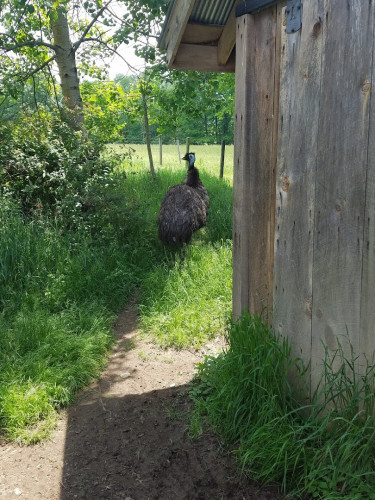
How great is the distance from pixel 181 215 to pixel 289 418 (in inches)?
203

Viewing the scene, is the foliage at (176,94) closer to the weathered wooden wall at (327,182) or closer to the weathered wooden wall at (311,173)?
the weathered wooden wall at (311,173)

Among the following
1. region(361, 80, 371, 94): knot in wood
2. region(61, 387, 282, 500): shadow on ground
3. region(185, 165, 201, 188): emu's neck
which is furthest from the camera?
region(185, 165, 201, 188): emu's neck

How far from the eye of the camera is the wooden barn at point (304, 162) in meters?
2.42

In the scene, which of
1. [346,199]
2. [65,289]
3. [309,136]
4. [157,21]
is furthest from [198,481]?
[157,21]

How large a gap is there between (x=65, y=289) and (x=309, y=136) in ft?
12.8

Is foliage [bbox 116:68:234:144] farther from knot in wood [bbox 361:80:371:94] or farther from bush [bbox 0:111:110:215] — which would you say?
knot in wood [bbox 361:80:371:94]

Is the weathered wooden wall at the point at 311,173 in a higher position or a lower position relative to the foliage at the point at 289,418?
higher

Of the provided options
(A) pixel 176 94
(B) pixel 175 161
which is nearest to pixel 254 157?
(A) pixel 176 94

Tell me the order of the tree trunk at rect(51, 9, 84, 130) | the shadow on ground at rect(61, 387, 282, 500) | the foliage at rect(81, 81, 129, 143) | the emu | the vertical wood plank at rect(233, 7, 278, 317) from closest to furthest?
the shadow on ground at rect(61, 387, 282, 500) → the vertical wood plank at rect(233, 7, 278, 317) → the emu → the tree trunk at rect(51, 9, 84, 130) → the foliage at rect(81, 81, 129, 143)

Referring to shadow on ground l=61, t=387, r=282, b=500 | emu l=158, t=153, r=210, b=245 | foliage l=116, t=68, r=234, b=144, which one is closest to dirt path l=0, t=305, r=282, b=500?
shadow on ground l=61, t=387, r=282, b=500

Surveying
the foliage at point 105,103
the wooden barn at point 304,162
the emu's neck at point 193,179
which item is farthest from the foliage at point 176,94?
the wooden barn at point 304,162

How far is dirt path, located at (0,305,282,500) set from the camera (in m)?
2.89

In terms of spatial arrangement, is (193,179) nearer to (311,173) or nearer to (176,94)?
(176,94)

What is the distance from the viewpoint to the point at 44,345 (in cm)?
443
